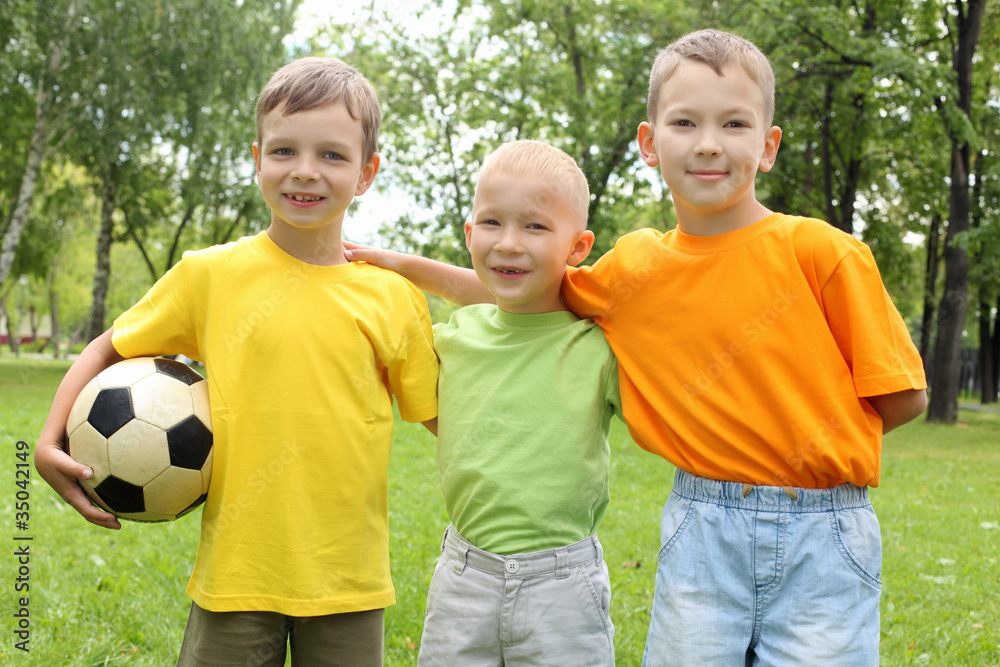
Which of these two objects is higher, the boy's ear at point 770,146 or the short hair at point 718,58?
the short hair at point 718,58

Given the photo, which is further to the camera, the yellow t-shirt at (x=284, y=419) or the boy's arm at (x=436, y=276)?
the boy's arm at (x=436, y=276)

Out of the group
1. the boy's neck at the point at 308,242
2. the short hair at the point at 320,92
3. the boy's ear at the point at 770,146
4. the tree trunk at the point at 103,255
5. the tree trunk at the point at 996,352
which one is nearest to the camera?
the boy's ear at the point at 770,146

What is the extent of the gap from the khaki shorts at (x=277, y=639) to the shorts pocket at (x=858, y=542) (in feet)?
4.48

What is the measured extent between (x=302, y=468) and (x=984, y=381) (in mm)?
30475

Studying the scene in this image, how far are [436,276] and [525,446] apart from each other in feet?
2.46

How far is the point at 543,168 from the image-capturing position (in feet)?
7.91

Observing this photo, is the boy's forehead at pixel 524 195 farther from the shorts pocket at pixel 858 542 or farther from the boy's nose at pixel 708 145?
the shorts pocket at pixel 858 542

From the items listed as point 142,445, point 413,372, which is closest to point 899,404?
point 413,372

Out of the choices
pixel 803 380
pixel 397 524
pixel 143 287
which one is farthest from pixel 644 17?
pixel 143 287

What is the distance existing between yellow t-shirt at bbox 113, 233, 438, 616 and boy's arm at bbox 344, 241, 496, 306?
235 mm

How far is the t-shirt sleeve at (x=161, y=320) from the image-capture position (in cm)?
239

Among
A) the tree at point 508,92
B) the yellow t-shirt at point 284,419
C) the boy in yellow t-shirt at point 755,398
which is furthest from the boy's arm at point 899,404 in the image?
the tree at point 508,92

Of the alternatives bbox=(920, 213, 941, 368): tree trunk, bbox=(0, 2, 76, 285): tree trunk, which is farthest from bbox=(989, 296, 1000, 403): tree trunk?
bbox=(0, 2, 76, 285): tree trunk

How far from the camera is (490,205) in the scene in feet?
7.90
